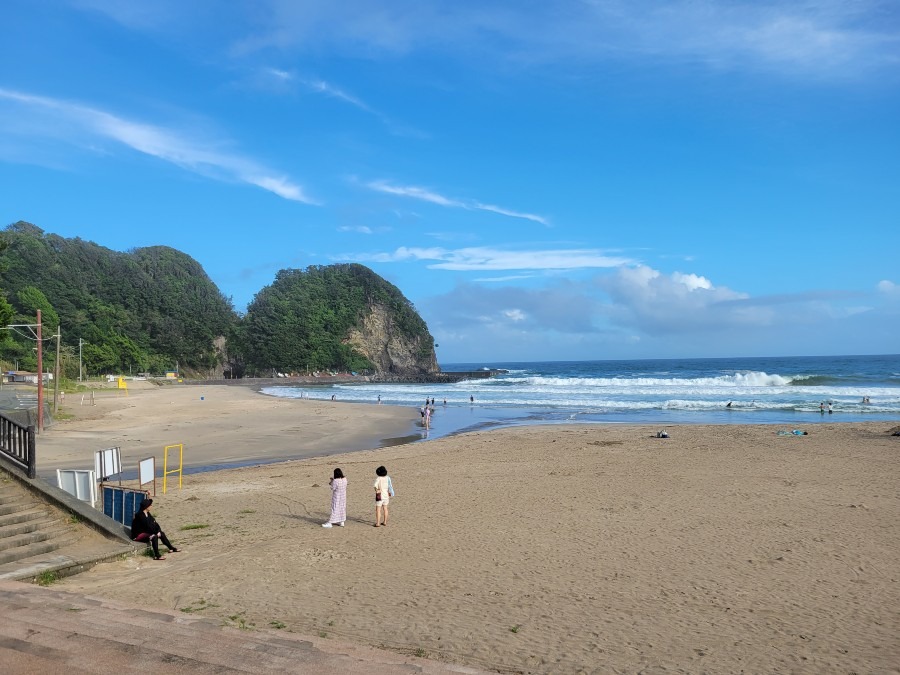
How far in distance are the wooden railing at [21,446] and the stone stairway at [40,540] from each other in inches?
11.3

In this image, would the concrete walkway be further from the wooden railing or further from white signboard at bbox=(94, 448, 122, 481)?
white signboard at bbox=(94, 448, 122, 481)

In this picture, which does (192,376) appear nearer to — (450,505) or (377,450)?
(377,450)

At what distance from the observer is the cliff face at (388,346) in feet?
492

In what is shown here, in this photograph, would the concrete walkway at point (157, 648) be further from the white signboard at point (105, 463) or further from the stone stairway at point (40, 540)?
the white signboard at point (105, 463)

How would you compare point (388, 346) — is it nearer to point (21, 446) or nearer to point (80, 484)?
point (80, 484)

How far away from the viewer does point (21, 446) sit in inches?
426

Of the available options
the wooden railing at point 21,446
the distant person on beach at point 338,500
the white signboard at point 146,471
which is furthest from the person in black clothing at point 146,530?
the white signboard at point 146,471

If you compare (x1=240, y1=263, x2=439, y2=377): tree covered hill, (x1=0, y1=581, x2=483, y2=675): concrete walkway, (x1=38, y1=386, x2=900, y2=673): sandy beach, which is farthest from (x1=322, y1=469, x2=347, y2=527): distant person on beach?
(x1=240, y1=263, x2=439, y2=377): tree covered hill

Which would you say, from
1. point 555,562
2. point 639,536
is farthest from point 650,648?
point 639,536

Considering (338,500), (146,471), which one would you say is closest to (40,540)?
(146,471)

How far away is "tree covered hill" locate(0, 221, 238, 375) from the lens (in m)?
102

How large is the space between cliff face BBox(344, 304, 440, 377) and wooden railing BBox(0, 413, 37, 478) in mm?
135756

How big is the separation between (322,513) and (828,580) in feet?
29.8

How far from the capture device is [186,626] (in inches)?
244
